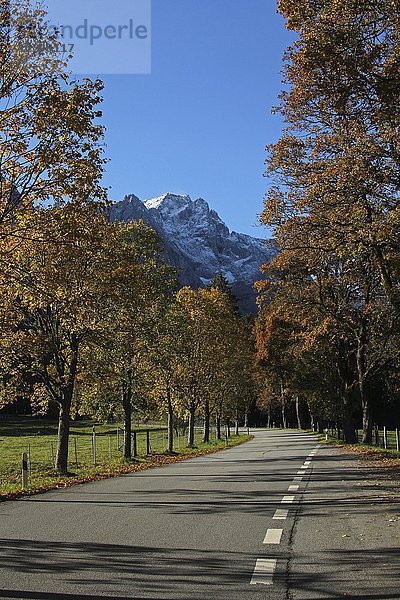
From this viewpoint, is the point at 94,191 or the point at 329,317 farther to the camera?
the point at 329,317

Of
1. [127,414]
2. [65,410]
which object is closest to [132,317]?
[65,410]

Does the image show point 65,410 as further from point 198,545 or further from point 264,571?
point 264,571

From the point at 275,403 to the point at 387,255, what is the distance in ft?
227

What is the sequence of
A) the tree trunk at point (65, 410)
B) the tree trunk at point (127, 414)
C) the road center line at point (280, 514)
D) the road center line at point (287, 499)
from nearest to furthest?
the road center line at point (280, 514) → the road center line at point (287, 499) → the tree trunk at point (65, 410) → the tree trunk at point (127, 414)

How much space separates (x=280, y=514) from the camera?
10703 millimetres

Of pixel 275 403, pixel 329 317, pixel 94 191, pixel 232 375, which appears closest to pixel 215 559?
pixel 94 191

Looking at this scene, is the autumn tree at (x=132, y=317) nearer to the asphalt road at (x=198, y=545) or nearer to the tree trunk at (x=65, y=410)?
the tree trunk at (x=65, y=410)

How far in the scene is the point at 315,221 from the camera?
18.0m

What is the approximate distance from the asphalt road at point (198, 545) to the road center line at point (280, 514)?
2cm

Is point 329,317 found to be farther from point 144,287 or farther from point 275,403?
point 275,403

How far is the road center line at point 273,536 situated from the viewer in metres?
8.34

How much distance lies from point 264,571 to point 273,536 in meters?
1.96

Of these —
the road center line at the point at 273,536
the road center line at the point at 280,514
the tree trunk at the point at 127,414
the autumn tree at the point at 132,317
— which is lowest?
the road center line at the point at 280,514

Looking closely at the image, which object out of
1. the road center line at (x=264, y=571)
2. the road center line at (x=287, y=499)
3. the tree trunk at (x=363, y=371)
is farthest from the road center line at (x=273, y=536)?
Answer: the tree trunk at (x=363, y=371)
